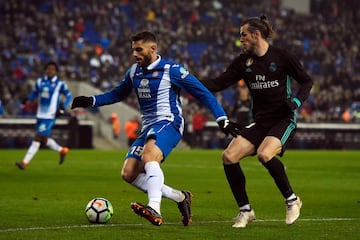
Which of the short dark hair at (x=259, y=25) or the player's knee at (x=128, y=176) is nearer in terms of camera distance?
the player's knee at (x=128, y=176)

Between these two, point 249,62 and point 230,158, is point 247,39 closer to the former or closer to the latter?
point 249,62

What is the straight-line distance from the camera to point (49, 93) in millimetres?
22188

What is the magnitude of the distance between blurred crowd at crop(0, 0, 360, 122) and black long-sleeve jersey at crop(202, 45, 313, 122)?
27613 mm

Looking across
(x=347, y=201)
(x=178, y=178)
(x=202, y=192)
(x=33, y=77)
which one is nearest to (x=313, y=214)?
(x=347, y=201)

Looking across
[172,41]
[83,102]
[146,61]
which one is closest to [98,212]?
[83,102]

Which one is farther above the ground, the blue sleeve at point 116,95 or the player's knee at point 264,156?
the blue sleeve at point 116,95

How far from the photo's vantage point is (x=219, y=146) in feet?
125

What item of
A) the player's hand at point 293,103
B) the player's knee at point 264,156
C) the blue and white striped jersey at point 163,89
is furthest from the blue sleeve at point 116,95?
the player's hand at point 293,103

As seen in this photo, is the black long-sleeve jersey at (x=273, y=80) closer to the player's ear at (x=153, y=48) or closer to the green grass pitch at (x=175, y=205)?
the player's ear at (x=153, y=48)

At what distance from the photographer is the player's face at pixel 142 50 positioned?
10.4 metres

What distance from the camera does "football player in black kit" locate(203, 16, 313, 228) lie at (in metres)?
10.6

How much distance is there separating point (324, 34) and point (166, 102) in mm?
42155

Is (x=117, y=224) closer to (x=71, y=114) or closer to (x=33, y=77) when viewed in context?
(x=71, y=114)

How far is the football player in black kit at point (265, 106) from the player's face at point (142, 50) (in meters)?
1.02
